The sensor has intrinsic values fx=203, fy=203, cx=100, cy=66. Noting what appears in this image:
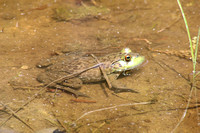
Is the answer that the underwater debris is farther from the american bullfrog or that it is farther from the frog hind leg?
the frog hind leg

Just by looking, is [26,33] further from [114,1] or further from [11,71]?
[114,1]

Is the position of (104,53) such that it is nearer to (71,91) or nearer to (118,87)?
(118,87)

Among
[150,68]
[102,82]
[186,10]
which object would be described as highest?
[186,10]

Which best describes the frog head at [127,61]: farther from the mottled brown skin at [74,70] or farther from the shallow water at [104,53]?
the shallow water at [104,53]

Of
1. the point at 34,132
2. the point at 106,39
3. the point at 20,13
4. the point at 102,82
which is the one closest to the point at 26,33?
the point at 20,13

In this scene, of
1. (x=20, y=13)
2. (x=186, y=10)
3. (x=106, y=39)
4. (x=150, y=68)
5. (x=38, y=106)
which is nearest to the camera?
(x=38, y=106)

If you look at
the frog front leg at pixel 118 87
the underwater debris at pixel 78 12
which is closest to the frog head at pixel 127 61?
the frog front leg at pixel 118 87
